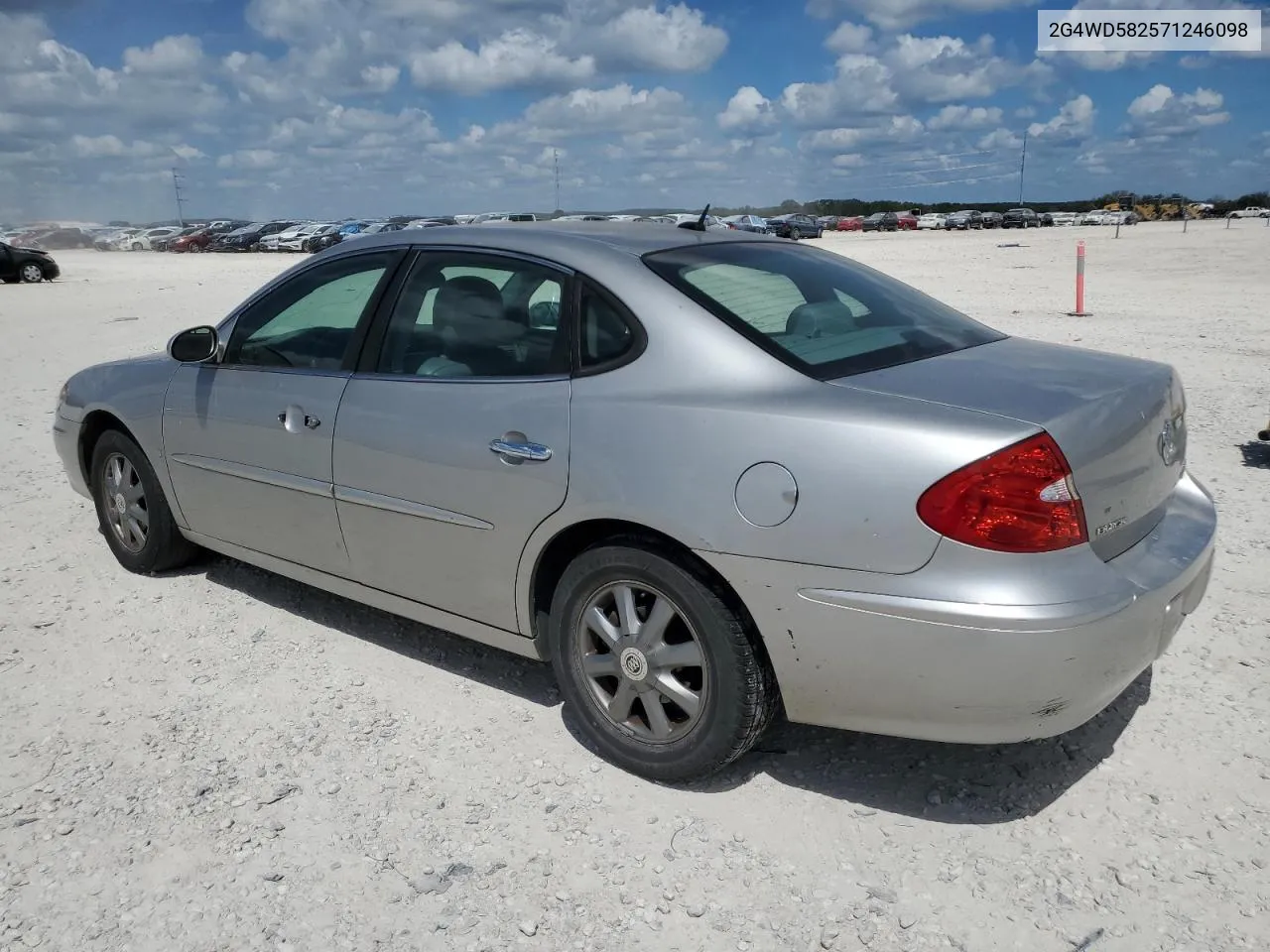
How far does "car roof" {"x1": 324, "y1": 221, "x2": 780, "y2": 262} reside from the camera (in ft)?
11.4

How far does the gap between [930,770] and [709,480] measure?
4.13 ft

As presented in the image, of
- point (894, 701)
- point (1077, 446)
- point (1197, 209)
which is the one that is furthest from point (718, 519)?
point (1197, 209)

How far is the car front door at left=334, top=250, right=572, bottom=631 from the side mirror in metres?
0.96

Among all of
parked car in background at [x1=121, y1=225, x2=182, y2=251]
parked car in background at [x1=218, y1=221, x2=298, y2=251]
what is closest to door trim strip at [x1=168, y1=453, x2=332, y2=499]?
parked car in background at [x1=218, y1=221, x2=298, y2=251]

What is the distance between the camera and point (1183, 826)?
2.91 metres

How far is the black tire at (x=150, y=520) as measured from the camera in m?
4.82

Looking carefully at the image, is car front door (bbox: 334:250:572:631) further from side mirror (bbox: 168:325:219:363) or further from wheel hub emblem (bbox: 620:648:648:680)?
side mirror (bbox: 168:325:219:363)

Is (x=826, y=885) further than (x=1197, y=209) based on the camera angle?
No

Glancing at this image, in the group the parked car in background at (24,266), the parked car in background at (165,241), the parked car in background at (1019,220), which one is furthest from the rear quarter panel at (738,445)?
the parked car in background at (1019,220)

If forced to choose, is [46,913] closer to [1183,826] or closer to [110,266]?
[1183,826]

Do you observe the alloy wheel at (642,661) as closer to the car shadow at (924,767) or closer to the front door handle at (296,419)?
the car shadow at (924,767)

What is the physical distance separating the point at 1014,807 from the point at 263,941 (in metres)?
2.11

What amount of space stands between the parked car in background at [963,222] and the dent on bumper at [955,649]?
77421 millimetres

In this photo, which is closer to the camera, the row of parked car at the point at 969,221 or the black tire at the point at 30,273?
the black tire at the point at 30,273
